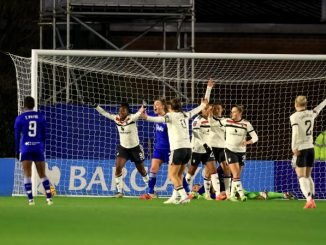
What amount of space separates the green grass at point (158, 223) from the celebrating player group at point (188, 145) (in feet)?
2.49

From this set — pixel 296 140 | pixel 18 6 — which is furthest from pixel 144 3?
pixel 18 6

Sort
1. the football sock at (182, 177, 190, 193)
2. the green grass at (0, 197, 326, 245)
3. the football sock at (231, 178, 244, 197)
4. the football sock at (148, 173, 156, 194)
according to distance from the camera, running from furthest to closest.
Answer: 1. the football sock at (182, 177, 190, 193)
2. the football sock at (148, 173, 156, 194)
3. the football sock at (231, 178, 244, 197)
4. the green grass at (0, 197, 326, 245)

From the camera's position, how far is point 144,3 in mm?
31094

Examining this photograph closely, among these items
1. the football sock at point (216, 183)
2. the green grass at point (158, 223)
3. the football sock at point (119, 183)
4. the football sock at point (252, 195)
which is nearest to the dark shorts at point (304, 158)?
the green grass at point (158, 223)

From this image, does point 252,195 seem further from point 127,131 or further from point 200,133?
point 127,131

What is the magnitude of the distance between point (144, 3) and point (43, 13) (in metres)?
3.89

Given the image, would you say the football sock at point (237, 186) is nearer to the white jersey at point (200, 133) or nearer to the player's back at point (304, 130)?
the white jersey at point (200, 133)

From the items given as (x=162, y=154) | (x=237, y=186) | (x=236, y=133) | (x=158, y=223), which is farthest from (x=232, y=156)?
(x=158, y=223)

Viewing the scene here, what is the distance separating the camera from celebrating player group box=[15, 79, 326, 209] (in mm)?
23672

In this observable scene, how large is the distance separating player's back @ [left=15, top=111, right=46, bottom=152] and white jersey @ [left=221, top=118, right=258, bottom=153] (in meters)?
4.70

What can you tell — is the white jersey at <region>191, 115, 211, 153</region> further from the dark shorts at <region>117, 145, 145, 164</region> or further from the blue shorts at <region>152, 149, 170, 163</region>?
the dark shorts at <region>117, 145, 145, 164</region>

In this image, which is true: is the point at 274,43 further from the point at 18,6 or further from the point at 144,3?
the point at 144,3

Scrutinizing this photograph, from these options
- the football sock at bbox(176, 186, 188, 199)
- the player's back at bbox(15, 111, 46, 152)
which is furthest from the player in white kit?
the player's back at bbox(15, 111, 46, 152)

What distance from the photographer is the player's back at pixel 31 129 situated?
23672 mm
